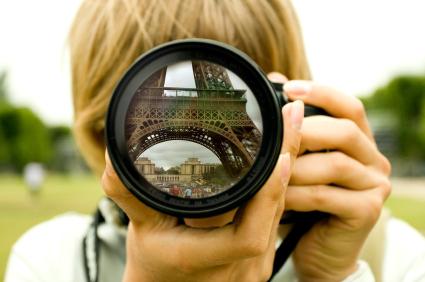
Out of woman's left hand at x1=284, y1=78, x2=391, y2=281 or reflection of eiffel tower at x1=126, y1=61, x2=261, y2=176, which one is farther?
woman's left hand at x1=284, y1=78, x2=391, y2=281

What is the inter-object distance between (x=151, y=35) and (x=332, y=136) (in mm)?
254

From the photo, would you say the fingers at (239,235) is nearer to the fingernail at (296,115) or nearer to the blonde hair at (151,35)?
the fingernail at (296,115)

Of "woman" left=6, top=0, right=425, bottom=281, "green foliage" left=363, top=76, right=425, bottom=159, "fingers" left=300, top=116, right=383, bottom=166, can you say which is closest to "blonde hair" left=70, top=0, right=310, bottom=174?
"woman" left=6, top=0, right=425, bottom=281

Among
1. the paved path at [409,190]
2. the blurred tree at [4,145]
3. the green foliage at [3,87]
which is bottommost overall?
the paved path at [409,190]

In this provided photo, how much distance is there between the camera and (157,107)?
0.58 metres

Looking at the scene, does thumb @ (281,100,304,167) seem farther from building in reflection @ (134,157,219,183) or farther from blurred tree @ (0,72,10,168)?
blurred tree @ (0,72,10,168)

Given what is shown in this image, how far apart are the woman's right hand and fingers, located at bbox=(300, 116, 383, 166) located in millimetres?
71

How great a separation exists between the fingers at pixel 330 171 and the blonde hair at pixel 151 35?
0.14 meters

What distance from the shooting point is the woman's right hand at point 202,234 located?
0.58 m

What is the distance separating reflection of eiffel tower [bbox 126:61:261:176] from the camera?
0.58m

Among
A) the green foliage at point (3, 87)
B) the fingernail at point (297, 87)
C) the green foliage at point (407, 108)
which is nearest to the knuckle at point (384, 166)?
the fingernail at point (297, 87)

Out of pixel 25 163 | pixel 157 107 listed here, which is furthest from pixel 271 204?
pixel 25 163

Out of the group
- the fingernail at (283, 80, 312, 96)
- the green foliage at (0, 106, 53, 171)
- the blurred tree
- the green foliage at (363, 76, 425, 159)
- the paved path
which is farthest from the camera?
the green foliage at (363, 76, 425, 159)

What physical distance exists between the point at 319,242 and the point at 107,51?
1.19 ft
